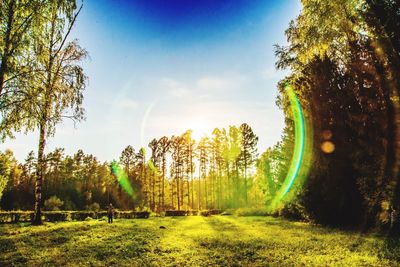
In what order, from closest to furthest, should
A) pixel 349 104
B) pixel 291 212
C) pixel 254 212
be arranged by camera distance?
pixel 349 104, pixel 291 212, pixel 254 212

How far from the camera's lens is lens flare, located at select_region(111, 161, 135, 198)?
71.6 metres

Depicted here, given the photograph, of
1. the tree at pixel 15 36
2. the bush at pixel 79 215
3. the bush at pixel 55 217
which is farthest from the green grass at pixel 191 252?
the bush at pixel 79 215

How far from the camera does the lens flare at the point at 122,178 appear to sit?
71.6m

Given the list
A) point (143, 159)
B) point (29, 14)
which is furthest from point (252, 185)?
point (29, 14)

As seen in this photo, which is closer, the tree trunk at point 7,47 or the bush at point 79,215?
the tree trunk at point 7,47

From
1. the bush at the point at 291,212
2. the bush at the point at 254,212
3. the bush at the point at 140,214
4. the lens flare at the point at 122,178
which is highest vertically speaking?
the lens flare at the point at 122,178

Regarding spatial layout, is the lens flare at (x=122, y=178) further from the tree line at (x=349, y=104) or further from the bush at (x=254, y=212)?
the tree line at (x=349, y=104)

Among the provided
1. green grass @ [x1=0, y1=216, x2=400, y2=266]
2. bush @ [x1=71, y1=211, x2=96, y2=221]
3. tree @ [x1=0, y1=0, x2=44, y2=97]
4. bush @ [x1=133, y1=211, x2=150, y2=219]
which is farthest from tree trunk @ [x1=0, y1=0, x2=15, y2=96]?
bush @ [x1=133, y1=211, x2=150, y2=219]

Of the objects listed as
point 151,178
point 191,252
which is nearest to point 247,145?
point 151,178

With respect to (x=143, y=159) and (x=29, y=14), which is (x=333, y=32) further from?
(x=143, y=159)

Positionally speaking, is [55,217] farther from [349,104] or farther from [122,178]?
[122,178]

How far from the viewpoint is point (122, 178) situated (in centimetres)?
7481

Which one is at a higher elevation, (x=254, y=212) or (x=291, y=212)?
(x=291, y=212)

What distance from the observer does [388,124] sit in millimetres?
13070
